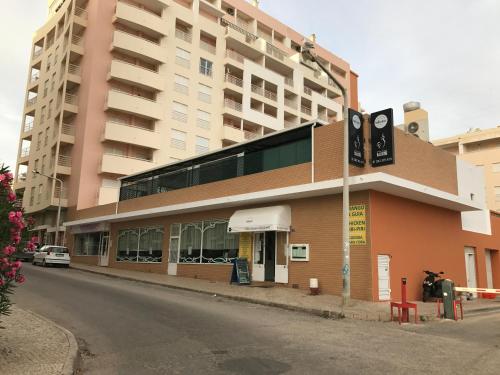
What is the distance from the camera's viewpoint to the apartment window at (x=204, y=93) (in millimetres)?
44438

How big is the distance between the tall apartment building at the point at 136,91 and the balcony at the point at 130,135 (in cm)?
9

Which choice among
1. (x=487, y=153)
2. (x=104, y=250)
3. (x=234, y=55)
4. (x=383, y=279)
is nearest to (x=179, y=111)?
(x=234, y=55)

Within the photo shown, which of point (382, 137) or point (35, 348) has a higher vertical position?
point (382, 137)

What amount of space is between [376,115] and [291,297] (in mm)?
7263

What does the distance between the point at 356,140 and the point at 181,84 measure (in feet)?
99.6

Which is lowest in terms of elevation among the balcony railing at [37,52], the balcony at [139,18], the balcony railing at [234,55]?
the balcony at [139,18]

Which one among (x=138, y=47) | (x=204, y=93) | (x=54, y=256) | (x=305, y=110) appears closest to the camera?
(x=54, y=256)

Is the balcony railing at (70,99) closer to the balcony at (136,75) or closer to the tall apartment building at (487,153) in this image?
the balcony at (136,75)

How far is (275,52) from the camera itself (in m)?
53.4

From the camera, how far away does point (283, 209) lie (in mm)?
18453

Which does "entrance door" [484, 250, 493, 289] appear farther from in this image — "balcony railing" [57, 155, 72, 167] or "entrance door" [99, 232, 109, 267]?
"balcony railing" [57, 155, 72, 167]

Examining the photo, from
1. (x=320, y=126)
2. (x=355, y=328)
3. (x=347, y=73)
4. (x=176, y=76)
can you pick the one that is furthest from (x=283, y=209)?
(x=347, y=73)

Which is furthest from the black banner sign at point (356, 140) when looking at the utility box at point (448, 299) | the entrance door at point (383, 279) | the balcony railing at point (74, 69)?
the balcony railing at point (74, 69)

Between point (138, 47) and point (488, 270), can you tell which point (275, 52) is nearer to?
point (138, 47)
